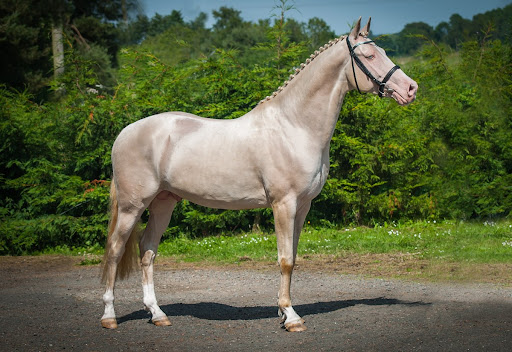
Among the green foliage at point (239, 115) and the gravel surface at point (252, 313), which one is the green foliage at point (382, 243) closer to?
the green foliage at point (239, 115)

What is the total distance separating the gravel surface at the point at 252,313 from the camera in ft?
14.3

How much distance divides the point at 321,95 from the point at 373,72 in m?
0.49

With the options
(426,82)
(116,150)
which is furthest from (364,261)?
(426,82)

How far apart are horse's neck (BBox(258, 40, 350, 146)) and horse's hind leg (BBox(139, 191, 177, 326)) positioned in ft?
4.87

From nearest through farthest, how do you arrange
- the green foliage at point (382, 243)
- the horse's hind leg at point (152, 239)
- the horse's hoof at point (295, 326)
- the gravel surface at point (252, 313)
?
the gravel surface at point (252, 313) < the horse's hoof at point (295, 326) < the horse's hind leg at point (152, 239) < the green foliage at point (382, 243)

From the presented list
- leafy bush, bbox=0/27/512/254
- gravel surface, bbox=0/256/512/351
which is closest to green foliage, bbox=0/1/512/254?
leafy bush, bbox=0/27/512/254

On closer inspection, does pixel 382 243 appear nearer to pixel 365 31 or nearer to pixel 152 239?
pixel 152 239

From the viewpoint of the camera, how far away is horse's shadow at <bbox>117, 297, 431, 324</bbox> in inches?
215

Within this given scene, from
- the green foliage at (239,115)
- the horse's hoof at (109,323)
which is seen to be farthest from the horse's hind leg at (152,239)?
the green foliage at (239,115)

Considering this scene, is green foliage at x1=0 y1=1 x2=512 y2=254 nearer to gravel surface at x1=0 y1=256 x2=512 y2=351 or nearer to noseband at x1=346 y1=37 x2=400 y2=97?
gravel surface at x1=0 y1=256 x2=512 y2=351

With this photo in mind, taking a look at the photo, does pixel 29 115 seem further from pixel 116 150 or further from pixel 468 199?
pixel 468 199

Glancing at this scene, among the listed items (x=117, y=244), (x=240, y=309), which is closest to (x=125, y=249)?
(x=117, y=244)

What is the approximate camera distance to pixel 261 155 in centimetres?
495

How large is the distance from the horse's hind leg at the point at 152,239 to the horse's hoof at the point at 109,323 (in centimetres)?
36
